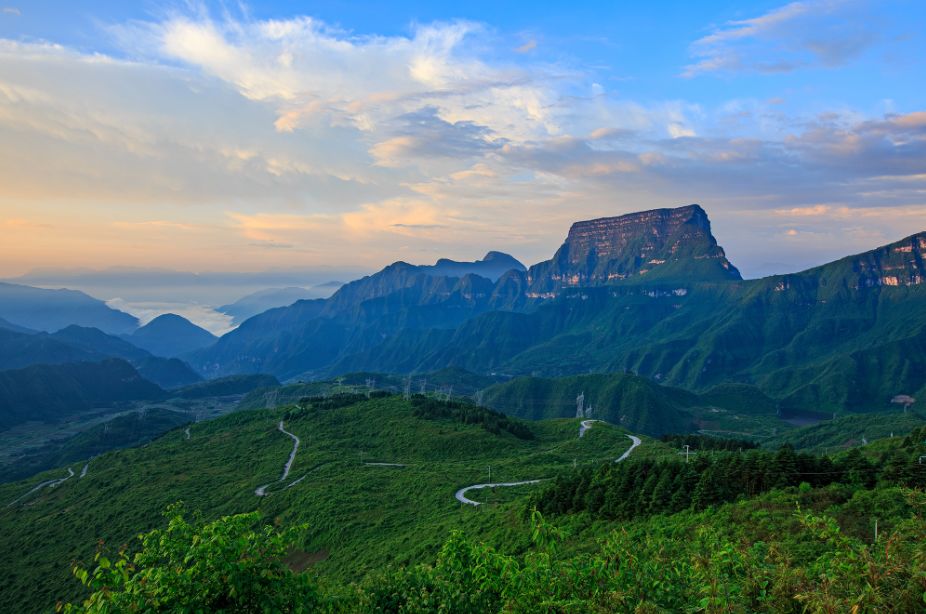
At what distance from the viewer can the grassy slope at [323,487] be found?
60.2 metres

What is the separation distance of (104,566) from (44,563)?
3453 inches

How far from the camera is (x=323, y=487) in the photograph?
261 ft

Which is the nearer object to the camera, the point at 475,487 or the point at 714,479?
the point at 714,479

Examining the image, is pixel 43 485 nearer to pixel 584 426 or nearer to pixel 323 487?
pixel 323 487

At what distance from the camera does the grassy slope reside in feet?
197

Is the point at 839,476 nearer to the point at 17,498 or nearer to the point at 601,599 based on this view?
the point at 601,599

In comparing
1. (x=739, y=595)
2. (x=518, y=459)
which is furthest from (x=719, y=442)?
(x=739, y=595)

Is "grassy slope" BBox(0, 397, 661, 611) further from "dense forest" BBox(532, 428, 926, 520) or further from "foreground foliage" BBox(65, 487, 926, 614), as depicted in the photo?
"foreground foliage" BBox(65, 487, 926, 614)

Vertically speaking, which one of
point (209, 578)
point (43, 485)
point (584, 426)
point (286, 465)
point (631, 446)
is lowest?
point (43, 485)

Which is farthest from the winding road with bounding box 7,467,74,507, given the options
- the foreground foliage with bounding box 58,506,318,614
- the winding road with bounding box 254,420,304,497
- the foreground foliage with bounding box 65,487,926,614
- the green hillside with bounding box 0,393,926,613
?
the foreground foliage with bounding box 65,487,926,614

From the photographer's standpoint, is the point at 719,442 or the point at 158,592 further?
the point at 719,442

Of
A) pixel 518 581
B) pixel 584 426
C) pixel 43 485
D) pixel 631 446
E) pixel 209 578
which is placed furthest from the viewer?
pixel 43 485

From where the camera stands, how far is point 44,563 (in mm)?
75000

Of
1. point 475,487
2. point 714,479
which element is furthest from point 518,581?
point 475,487
